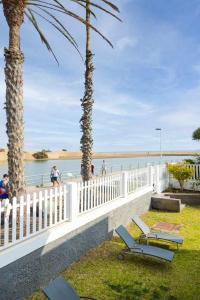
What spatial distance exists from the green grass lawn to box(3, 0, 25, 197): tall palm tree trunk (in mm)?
2773

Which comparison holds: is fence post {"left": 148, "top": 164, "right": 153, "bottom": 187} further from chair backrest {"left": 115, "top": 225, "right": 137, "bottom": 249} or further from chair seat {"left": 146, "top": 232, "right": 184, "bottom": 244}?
chair backrest {"left": 115, "top": 225, "right": 137, "bottom": 249}

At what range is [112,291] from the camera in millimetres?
6504

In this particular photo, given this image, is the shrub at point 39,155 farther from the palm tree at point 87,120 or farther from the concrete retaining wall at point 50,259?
the concrete retaining wall at point 50,259

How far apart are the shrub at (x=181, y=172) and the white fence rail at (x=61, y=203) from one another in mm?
2918

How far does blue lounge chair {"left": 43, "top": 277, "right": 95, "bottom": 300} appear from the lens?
500 centimetres

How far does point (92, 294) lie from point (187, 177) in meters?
12.8

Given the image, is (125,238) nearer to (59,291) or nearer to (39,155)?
(59,291)

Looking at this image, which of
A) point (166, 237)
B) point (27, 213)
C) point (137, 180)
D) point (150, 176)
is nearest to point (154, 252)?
point (166, 237)

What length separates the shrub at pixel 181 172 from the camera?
1792cm

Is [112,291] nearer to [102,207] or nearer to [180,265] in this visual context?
[180,265]

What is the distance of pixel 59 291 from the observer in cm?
519

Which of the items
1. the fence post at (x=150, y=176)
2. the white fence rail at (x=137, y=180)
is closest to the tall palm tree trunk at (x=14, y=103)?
the white fence rail at (x=137, y=180)

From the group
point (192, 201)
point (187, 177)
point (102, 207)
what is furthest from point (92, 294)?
point (187, 177)

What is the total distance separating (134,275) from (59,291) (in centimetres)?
271
